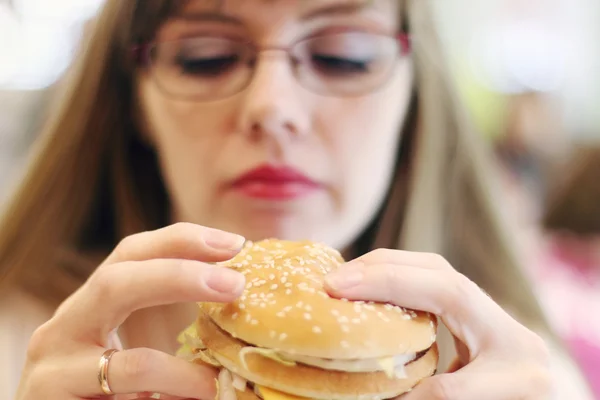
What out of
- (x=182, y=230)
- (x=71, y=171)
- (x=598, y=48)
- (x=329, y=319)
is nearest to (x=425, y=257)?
(x=329, y=319)

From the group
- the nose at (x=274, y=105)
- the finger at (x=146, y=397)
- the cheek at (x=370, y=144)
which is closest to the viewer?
the finger at (x=146, y=397)

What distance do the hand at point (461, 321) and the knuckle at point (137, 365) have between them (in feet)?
0.87

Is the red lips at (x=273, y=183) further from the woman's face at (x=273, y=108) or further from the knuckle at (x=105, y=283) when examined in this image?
the knuckle at (x=105, y=283)

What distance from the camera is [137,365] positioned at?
0.70 meters

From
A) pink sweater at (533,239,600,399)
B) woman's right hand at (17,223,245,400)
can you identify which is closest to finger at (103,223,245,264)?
woman's right hand at (17,223,245,400)

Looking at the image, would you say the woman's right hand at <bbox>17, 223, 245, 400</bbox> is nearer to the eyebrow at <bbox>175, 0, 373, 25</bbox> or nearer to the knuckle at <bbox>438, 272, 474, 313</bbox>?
the knuckle at <bbox>438, 272, 474, 313</bbox>

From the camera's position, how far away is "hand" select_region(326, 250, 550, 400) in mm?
668

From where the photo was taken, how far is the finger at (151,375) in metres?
0.69

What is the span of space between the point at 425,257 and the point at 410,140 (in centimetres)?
86

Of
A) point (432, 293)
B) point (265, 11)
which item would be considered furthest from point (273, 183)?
point (432, 293)

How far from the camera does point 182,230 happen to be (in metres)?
0.73

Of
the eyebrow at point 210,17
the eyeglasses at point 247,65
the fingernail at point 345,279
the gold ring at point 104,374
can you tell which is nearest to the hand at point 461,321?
the fingernail at point 345,279

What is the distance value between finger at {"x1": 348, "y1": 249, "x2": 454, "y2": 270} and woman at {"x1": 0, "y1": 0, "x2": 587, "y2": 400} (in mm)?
375

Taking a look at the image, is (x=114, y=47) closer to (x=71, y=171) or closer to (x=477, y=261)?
(x=71, y=171)
